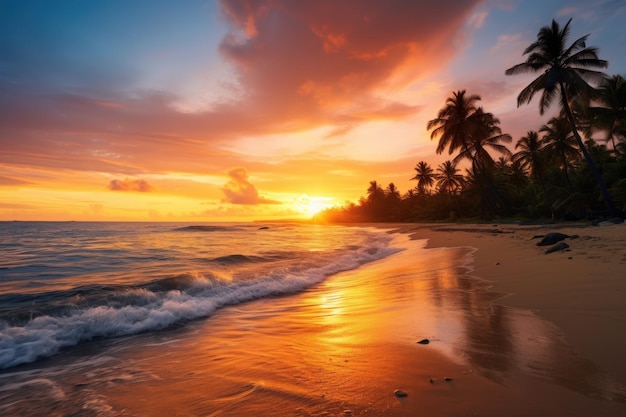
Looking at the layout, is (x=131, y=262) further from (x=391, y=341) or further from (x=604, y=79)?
(x=604, y=79)

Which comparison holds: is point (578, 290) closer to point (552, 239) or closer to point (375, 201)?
point (552, 239)

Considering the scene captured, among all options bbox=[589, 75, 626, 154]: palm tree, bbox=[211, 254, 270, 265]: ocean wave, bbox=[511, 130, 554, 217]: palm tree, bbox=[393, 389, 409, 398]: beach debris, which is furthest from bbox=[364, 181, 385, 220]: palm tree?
bbox=[393, 389, 409, 398]: beach debris

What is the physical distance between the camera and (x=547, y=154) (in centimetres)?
3741

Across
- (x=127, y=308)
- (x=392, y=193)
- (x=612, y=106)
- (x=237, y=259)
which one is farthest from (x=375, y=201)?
(x=127, y=308)

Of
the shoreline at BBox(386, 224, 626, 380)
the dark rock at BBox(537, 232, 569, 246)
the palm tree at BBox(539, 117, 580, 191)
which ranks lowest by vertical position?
the shoreline at BBox(386, 224, 626, 380)

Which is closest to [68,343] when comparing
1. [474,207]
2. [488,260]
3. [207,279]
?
[207,279]

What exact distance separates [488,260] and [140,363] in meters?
10.9

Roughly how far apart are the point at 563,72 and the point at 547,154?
17.8 m

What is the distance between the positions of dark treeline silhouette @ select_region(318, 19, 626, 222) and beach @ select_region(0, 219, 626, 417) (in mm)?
22431

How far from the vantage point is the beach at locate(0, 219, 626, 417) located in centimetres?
283

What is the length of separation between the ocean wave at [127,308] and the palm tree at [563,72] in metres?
22.5

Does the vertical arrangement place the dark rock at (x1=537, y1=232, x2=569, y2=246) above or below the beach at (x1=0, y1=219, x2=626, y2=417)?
above

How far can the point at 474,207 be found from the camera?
174ft

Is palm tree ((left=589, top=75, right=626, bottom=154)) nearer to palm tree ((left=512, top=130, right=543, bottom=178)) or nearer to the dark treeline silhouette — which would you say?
the dark treeline silhouette
